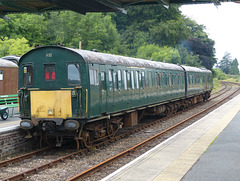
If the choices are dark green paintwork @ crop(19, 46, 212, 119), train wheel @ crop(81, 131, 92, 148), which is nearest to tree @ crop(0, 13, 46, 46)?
dark green paintwork @ crop(19, 46, 212, 119)

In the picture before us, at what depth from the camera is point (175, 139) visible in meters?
12.3

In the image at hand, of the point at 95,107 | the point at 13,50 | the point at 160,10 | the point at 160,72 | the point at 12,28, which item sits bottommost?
the point at 95,107

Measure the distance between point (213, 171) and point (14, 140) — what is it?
691 centimetres

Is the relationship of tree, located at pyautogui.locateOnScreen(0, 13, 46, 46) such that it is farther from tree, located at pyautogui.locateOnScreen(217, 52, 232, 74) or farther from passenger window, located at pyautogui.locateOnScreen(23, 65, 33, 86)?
tree, located at pyautogui.locateOnScreen(217, 52, 232, 74)

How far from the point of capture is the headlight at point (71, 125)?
10.6 meters

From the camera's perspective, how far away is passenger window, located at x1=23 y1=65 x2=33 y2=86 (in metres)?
11.6

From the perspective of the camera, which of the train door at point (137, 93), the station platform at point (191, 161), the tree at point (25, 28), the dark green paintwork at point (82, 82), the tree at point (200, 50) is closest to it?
the station platform at point (191, 161)

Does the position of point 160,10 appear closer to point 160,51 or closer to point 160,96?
point 160,51

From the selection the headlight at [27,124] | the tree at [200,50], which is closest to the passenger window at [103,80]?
the headlight at [27,124]

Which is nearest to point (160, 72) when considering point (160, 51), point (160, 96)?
point (160, 96)

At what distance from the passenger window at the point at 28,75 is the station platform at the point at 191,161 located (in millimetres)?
4854

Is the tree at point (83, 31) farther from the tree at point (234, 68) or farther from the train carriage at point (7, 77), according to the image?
the tree at point (234, 68)

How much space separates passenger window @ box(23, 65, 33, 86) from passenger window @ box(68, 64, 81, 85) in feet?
4.99

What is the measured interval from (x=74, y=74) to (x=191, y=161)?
4720mm
